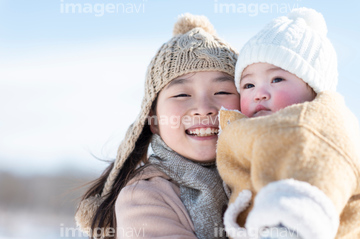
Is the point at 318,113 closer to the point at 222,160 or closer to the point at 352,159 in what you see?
the point at 352,159

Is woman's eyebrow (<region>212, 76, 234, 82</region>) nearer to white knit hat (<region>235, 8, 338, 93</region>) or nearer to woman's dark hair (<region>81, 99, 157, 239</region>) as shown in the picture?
white knit hat (<region>235, 8, 338, 93</region>)

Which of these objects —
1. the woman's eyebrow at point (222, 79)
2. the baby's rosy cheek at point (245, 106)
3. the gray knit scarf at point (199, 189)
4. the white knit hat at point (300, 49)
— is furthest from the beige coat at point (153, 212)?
the white knit hat at point (300, 49)

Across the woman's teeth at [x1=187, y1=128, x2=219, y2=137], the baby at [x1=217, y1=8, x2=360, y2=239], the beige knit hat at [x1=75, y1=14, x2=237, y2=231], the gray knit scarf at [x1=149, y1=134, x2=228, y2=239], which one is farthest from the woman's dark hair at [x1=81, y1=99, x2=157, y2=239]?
the baby at [x1=217, y1=8, x2=360, y2=239]

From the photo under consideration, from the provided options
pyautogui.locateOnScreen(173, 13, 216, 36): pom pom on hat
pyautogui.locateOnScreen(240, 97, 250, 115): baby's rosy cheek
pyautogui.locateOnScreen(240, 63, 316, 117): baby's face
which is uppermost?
pyautogui.locateOnScreen(173, 13, 216, 36): pom pom on hat

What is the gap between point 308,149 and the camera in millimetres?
1314

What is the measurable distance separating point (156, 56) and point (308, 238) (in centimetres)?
167

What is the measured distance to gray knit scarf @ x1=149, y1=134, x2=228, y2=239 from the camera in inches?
74.8

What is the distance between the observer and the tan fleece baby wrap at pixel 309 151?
1.29 meters

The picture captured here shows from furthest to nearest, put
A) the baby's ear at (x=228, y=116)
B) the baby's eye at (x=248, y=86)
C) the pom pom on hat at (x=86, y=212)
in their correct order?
the pom pom on hat at (x=86, y=212), the baby's eye at (x=248, y=86), the baby's ear at (x=228, y=116)

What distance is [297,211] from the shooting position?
118cm

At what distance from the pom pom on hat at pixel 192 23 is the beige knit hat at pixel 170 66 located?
2.3 inches

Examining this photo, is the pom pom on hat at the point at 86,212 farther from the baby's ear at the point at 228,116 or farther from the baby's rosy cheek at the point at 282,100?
the baby's rosy cheek at the point at 282,100

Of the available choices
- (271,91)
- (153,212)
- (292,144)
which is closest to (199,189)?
(153,212)

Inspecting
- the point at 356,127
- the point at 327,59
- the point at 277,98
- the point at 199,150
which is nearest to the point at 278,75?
the point at 277,98
